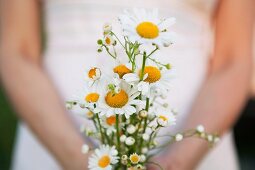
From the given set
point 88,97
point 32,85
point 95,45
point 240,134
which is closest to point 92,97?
point 88,97

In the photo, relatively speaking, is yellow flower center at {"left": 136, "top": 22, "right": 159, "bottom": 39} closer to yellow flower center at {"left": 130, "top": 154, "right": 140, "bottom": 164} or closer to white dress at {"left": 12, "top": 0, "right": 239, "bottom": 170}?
yellow flower center at {"left": 130, "top": 154, "right": 140, "bottom": 164}

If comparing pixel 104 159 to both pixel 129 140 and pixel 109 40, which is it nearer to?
pixel 129 140

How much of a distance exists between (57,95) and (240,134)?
1720mm

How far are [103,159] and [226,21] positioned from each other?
0.70 metres

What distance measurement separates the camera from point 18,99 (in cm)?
109

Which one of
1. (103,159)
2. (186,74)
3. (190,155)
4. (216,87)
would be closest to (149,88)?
(103,159)

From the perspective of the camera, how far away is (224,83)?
3.58 ft

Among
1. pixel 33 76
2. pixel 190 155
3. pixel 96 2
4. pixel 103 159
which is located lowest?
pixel 103 159

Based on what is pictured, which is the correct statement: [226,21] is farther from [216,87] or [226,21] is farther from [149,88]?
[149,88]

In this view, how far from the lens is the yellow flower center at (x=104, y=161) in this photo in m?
0.59

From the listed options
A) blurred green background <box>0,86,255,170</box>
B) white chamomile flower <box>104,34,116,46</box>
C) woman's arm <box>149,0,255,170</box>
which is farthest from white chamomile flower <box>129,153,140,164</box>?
blurred green background <box>0,86,255,170</box>

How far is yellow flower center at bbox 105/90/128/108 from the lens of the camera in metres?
0.54

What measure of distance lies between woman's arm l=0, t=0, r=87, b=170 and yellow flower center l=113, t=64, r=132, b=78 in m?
0.40

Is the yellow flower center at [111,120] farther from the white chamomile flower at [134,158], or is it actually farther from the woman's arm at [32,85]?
the woman's arm at [32,85]
